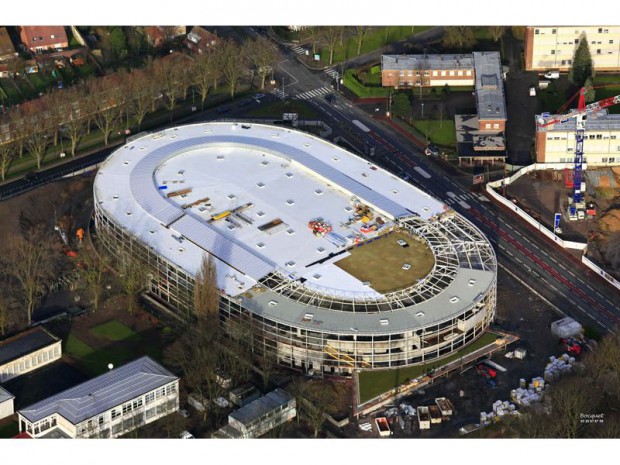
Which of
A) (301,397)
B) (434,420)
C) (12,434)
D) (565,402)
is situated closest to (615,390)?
(565,402)

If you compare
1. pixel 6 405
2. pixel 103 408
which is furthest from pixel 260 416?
pixel 6 405

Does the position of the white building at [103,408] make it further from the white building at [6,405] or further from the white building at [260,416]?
the white building at [260,416]

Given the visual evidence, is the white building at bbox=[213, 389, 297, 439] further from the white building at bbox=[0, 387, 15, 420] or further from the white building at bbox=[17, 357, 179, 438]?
the white building at bbox=[0, 387, 15, 420]

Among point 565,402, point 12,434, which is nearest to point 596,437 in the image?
point 565,402

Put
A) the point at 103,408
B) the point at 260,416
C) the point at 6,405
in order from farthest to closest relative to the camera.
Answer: the point at 6,405 < the point at 260,416 < the point at 103,408

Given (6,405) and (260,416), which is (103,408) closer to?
(6,405)

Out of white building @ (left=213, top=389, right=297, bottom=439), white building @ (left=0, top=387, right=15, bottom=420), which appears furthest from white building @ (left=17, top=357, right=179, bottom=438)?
white building @ (left=213, top=389, right=297, bottom=439)

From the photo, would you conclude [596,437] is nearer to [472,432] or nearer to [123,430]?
[472,432]
